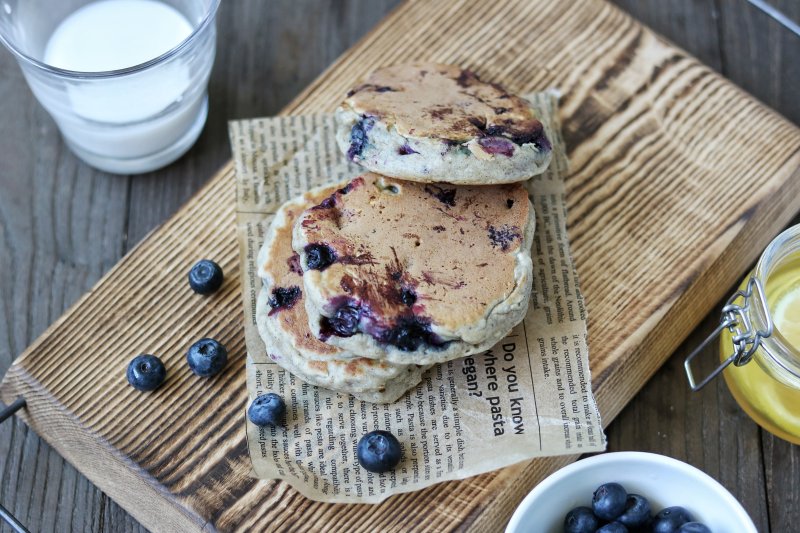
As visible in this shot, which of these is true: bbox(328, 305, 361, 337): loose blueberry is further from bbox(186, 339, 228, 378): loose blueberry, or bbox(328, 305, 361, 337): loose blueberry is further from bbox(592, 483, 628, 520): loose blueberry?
bbox(592, 483, 628, 520): loose blueberry

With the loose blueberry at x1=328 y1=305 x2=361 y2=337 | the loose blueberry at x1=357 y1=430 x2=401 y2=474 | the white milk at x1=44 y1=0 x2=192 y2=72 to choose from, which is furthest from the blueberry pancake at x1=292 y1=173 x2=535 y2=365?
the white milk at x1=44 y1=0 x2=192 y2=72

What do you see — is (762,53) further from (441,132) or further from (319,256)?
(319,256)

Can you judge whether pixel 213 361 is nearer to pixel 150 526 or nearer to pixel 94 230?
pixel 150 526

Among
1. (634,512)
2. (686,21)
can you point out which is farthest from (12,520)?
(686,21)

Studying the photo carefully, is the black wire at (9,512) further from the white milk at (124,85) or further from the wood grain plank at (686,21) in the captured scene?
the wood grain plank at (686,21)

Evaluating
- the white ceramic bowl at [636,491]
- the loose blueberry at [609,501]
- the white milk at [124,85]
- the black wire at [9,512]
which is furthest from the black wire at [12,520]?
the loose blueberry at [609,501]

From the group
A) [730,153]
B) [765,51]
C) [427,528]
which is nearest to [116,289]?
[427,528]
